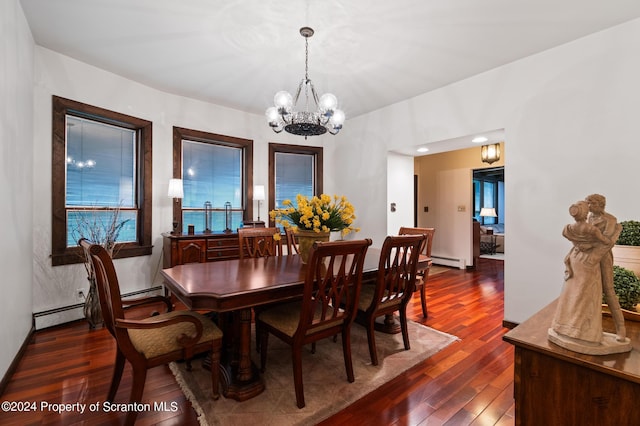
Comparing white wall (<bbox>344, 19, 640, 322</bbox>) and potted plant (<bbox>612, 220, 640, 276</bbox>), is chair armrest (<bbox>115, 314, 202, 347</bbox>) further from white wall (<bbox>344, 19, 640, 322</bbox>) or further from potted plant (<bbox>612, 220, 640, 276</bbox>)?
white wall (<bbox>344, 19, 640, 322</bbox>)

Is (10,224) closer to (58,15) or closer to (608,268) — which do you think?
(58,15)

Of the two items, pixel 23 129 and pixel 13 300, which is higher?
pixel 23 129

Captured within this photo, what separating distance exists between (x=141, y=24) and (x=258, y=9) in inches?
42.1

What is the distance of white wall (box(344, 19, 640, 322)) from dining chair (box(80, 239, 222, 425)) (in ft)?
10.2

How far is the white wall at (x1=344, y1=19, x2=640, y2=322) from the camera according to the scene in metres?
2.53

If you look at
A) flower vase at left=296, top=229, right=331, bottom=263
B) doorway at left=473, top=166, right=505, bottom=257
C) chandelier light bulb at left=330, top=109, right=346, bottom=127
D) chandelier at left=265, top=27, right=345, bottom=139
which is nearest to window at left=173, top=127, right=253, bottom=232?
chandelier at left=265, top=27, right=345, bottom=139

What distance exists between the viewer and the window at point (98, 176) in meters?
3.08

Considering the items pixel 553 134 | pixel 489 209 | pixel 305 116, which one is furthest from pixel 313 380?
pixel 489 209

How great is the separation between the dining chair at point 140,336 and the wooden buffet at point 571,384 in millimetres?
1523

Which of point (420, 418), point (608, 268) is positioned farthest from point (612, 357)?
point (420, 418)

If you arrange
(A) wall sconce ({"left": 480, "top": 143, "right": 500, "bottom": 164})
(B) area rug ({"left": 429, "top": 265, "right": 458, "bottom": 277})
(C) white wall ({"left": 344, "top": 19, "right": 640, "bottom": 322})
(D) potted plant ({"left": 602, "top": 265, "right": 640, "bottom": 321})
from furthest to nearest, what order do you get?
(B) area rug ({"left": 429, "top": 265, "right": 458, "bottom": 277}), (A) wall sconce ({"left": 480, "top": 143, "right": 500, "bottom": 164}), (C) white wall ({"left": 344, "top": 19, "right": 640, "bottom": 322}), (D) potted plant ({"left": 602, "top": 265, "right": 640, "bottom": 321})

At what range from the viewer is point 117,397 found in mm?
1897

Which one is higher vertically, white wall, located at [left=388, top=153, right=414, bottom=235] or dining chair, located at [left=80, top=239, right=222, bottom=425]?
white wall, located at [left=388, top=153, right=414, bottom=235]

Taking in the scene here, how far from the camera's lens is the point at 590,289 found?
2.93 ft
